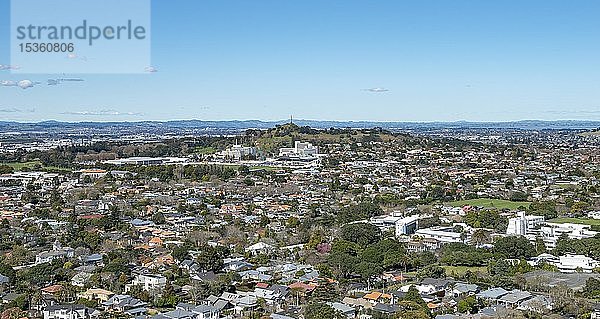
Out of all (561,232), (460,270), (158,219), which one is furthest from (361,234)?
(158,219)

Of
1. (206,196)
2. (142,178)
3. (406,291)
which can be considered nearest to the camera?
(406,291)

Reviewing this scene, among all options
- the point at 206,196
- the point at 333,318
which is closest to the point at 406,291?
the point at 333,318

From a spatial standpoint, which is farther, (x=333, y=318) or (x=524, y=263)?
(x=524, y=263)

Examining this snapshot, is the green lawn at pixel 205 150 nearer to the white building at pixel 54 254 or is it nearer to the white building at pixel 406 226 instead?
the white building at pixel 406 226

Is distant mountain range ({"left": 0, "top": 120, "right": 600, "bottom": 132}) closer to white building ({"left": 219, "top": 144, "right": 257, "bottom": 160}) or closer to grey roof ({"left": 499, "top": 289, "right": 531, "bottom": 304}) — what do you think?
white building ({"left": 219, "top": 144, "right": 257, "bottom": 160})

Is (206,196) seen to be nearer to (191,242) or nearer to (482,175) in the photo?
(191,242)

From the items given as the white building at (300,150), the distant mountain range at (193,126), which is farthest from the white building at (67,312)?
the distant mountain range at (193,126)

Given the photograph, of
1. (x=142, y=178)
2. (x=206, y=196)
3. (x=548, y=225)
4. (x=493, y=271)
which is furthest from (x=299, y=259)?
(x=142, y=178)

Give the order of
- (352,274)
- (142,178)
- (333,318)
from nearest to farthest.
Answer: (333,318) → (352,274) → (142,178)
